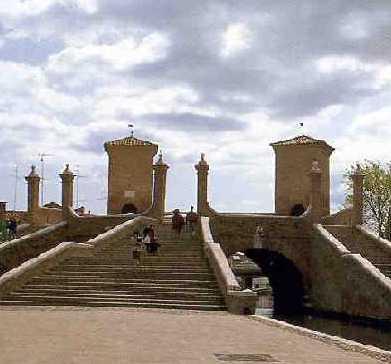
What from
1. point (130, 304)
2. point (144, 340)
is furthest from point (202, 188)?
point (144, 340)

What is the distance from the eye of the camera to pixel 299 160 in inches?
1769

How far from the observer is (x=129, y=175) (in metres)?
45.2

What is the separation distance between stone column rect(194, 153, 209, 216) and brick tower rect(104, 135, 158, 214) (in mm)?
8655

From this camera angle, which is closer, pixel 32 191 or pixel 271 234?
pixel 271 234

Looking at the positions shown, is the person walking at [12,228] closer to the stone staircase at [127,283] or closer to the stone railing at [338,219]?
the stone staircase at [127,283]

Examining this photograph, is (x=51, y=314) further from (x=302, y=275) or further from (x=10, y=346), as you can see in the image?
(x=302, y=275)

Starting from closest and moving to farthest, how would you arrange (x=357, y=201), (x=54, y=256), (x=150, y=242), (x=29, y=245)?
(x=54, y=256) → (x=150, y=242) → (x=29, y=245) → (x=357, y=201)

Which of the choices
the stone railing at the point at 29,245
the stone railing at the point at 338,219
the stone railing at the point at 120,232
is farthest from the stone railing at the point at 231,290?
the stone railing at the point at 338,219

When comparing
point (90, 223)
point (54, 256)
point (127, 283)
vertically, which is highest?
point (90, 223)

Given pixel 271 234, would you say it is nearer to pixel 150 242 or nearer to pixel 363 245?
pixel 363 245

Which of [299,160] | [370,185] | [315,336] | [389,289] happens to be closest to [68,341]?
[315,336]

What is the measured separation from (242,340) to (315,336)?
1681 millimetres

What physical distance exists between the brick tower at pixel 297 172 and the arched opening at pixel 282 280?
128 inches

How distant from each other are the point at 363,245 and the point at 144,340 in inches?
909
